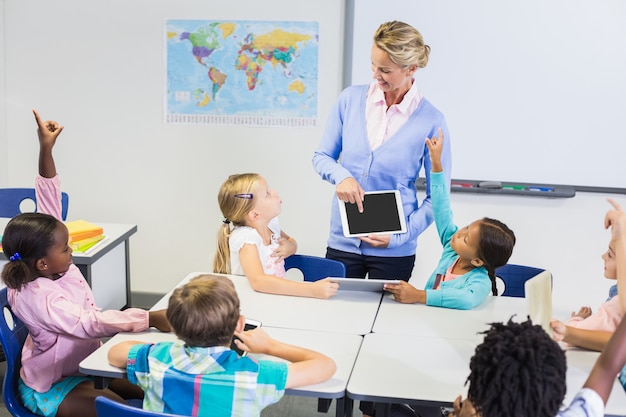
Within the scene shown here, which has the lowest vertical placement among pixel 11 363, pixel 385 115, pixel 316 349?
pixel 11 363

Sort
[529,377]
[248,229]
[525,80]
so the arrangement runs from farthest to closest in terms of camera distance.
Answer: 1. [525,80]
2. [248,229]
3. [529,377]

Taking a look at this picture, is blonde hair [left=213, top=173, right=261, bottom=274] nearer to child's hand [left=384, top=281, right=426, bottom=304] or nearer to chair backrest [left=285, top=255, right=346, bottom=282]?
chair backrest [left=285, top=255, right=346, bottom=282]

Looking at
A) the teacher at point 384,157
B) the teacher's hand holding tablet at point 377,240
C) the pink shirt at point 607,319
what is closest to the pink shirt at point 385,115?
the teacher at point 384,157

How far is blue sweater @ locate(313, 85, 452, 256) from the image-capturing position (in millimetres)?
2885

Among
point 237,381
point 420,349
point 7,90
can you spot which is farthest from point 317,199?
point 237,381

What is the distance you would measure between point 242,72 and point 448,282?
2.10 metres

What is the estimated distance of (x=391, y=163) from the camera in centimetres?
289

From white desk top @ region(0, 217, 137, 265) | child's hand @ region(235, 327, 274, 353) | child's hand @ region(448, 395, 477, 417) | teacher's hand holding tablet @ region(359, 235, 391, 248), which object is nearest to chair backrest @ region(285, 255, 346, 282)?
teacher's hand holding tablet @ region(359, 235, 391, 248)

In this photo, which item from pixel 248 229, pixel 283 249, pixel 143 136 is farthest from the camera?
pixel 143 136

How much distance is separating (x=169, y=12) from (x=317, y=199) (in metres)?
1.33

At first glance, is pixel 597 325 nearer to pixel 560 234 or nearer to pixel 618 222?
pixel 618 222

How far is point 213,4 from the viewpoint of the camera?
4.21m

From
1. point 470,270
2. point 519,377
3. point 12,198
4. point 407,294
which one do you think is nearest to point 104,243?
point 12,198

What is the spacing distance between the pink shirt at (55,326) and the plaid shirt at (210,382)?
42cm
